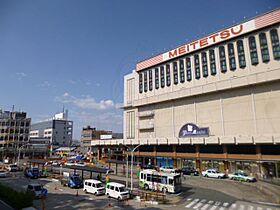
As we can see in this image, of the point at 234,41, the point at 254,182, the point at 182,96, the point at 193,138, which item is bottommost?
the point at 254,182

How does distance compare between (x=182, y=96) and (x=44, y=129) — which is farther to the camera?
(x=44, y=129)

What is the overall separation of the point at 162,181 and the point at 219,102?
36279 millimetres

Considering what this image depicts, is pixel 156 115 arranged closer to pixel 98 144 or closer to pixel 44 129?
pixel 98 144

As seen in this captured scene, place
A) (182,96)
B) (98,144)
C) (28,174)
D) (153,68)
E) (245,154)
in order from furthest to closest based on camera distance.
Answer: (98,144) < (153,68) < (182,96) < (245,154) < (28,174)

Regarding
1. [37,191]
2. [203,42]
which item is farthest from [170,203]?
[203,42]

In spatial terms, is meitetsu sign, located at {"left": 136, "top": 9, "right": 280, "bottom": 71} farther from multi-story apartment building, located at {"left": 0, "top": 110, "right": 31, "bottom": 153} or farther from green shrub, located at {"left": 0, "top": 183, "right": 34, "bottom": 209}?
multi-story apartment building, located at {"left": 0, "top": 110, "right": 31, "bottom": 153}

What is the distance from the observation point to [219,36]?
66062 mm

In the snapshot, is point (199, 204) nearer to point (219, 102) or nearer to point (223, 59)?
point (219, 102)

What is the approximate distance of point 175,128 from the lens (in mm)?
74375

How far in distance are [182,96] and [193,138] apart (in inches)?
564

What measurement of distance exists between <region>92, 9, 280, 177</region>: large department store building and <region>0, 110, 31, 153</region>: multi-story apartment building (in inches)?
2267

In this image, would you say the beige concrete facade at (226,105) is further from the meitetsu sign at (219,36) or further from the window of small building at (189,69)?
the meitetsu sign at (219,36)

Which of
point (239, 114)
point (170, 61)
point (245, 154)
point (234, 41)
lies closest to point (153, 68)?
point (170, 61)

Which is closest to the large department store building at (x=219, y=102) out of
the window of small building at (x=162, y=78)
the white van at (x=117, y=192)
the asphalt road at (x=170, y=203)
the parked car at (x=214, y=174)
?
the window of small building at (x=162, y=78)
